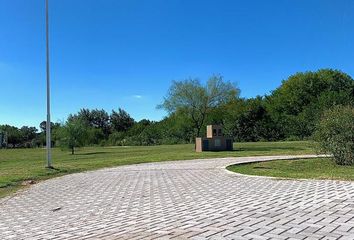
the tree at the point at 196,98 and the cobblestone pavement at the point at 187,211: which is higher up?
the tree at the point at 196,98

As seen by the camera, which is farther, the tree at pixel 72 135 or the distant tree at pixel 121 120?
the distant tree at pixel 121 120

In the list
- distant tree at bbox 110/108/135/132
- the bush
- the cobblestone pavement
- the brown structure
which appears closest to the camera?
the cobblestone pavement

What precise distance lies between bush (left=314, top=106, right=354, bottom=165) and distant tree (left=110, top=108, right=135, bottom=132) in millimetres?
85831

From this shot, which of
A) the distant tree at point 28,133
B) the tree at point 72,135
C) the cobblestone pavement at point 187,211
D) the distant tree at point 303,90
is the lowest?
the cobblestone pavement at point 187,211

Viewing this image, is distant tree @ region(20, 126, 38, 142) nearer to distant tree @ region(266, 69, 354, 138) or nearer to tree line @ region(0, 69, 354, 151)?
tree line @ region(0, 69, 354, 151)

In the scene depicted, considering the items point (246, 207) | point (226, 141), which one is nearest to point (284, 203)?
point (246, 207)

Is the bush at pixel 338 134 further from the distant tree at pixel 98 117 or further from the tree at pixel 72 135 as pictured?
the distant tree at pixel 98 117

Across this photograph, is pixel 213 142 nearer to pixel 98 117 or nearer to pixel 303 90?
pixel 303 90

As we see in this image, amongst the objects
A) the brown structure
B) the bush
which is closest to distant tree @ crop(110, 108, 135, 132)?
the brown structure

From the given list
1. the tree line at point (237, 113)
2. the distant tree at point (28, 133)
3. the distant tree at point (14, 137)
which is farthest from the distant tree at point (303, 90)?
the distant tree at point (28, 133)

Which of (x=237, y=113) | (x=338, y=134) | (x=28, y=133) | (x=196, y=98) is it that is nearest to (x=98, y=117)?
(x=28, y=133)

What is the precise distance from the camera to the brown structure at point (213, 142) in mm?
34562

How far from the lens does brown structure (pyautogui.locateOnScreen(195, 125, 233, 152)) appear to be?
113 ft

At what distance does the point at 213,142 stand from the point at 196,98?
718 cm
